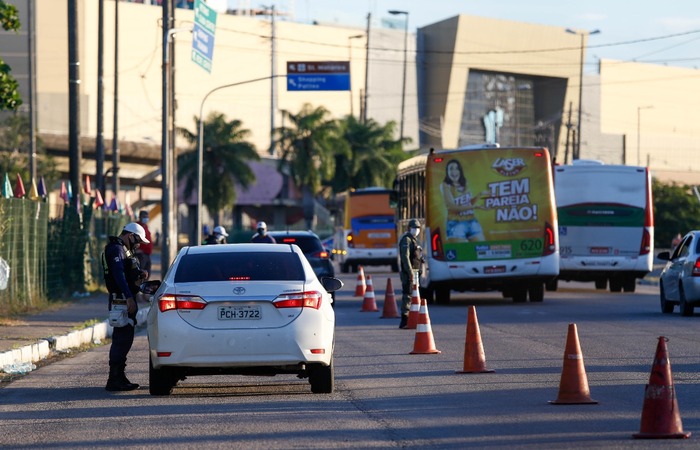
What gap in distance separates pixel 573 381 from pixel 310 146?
79002 mm

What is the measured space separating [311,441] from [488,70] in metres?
115

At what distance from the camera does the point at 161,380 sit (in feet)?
43.1

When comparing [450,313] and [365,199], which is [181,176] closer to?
[365,199]

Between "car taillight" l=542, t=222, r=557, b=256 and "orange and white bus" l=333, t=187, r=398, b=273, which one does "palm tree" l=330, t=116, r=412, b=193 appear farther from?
"car taillight" l=542, t=222, r=557, b=256

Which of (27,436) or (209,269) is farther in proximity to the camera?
(209,269)

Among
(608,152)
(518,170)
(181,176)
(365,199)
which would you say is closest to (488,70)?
(608,152)

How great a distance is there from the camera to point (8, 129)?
88.4 m

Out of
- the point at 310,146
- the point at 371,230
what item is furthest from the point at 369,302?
the point at 310,146

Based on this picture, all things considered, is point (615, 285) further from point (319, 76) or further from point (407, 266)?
point (319, 76)

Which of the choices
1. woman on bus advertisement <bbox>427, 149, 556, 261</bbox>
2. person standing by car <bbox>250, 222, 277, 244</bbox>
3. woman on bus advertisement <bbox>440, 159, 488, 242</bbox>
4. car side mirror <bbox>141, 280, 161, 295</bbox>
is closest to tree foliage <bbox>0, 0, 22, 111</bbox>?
person standing by car <bbox>250, 222, 277, 244</bbox>

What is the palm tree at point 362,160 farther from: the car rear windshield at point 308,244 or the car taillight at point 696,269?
the car taillight at point 696,269

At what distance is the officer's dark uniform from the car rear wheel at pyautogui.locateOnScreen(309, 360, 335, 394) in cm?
203

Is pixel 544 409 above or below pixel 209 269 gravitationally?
below

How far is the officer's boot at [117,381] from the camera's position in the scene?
1377 cm
